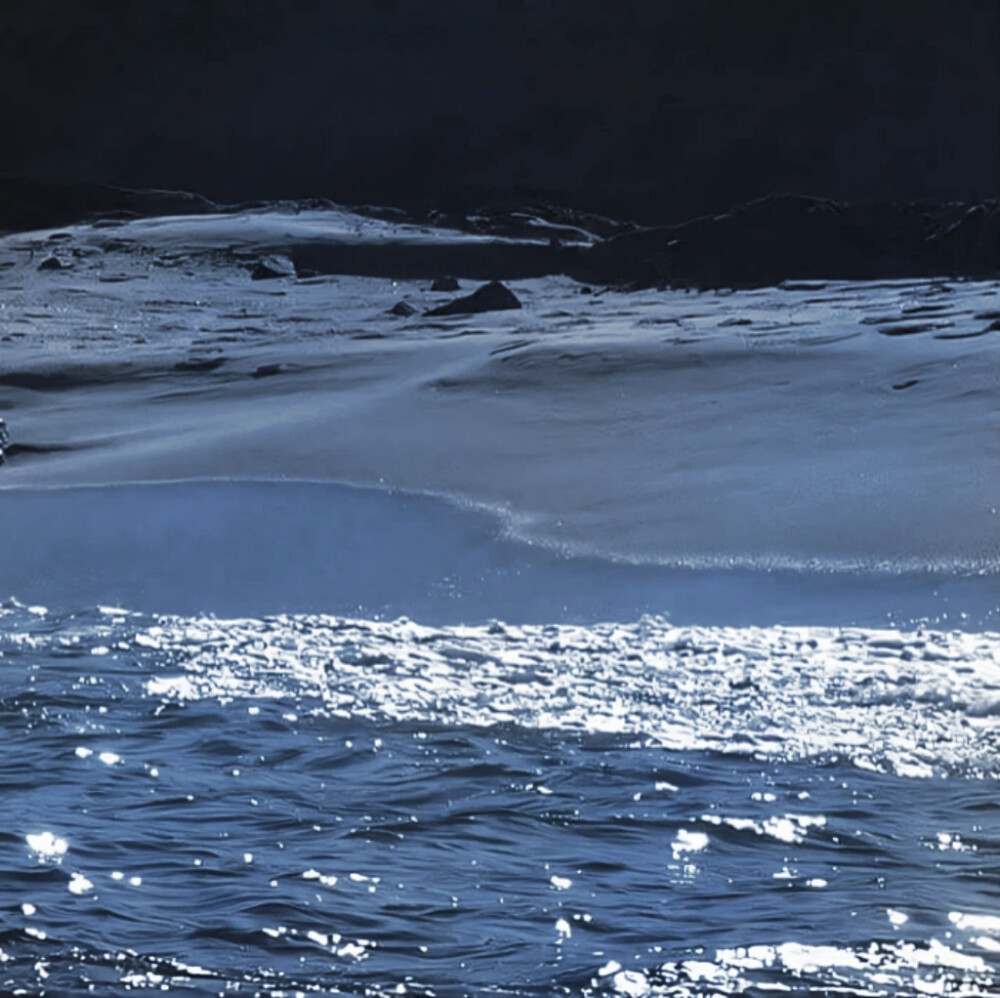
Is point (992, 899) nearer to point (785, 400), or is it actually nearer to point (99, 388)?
point (785, 400)

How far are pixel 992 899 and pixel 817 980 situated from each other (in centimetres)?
24

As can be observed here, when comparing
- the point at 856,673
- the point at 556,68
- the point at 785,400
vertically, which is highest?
the point at 556,68

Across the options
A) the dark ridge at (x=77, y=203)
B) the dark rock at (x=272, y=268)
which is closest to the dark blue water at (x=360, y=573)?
the dark rock at (x=272, y=268)

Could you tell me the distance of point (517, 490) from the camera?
3162 mm

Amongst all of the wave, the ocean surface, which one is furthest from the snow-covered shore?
the wave

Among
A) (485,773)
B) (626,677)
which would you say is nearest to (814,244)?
(626,677)

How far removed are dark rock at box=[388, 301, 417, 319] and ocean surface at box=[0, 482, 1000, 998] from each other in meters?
1.51

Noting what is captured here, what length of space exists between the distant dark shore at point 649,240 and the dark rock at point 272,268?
3cm

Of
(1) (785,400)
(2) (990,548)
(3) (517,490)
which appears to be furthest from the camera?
(1) (785,400)

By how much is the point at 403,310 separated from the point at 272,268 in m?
0.49

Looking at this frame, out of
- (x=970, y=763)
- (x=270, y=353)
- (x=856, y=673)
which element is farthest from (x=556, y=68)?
(x=970, y=763)

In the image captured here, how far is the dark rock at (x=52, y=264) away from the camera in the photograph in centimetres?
460

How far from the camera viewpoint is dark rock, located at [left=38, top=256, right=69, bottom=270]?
460cm

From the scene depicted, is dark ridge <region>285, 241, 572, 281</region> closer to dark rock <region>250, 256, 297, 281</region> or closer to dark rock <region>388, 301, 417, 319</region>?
dark rock <region>250, 256, 297, 281</region>
